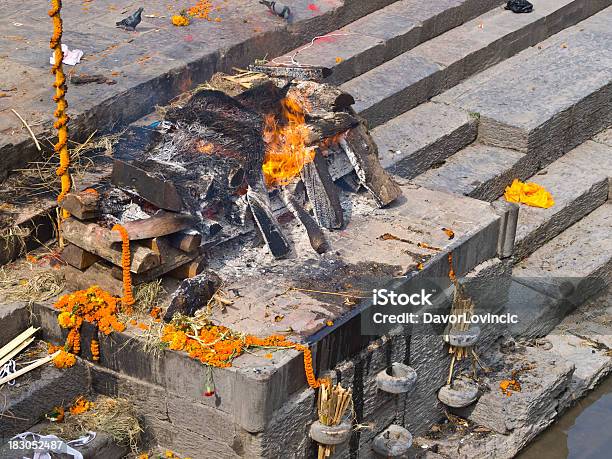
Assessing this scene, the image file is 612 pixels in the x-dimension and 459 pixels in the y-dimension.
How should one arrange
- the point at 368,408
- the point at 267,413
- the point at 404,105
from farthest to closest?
the point at 404,105
the point at 368,408
the point at 267,413

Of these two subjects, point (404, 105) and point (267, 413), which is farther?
point (404, 105)

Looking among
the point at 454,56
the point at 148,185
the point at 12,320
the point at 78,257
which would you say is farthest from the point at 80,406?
the point at 454,56

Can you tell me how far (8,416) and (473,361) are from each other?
360cm

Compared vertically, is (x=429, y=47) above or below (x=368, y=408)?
above

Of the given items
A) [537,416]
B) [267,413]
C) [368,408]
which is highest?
[267,413]

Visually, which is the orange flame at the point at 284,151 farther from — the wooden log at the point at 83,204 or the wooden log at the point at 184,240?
the wooden log at the point at 83,204

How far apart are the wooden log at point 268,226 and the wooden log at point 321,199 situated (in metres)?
0.45

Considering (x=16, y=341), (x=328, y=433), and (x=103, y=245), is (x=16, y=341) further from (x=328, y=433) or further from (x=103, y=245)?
(x=328, y=433)

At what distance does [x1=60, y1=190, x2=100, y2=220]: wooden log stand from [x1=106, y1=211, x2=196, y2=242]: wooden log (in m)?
0.30

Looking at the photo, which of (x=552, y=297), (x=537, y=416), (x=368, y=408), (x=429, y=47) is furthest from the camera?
(x=429, y=47)

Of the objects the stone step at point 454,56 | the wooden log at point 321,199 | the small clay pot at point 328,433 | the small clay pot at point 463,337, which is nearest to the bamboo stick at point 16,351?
the small clay pot at point 328,433

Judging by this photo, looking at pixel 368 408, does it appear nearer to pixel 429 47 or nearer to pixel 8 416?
pixel 8 416

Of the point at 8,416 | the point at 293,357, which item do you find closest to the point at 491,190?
the point at 293,357

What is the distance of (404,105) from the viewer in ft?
36.5
